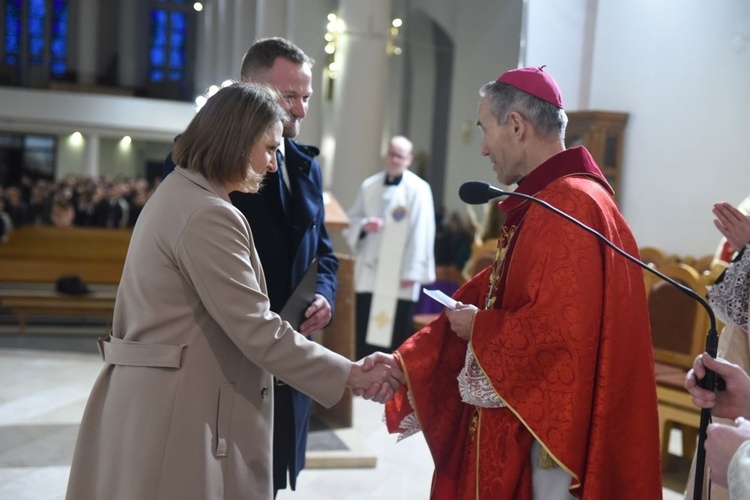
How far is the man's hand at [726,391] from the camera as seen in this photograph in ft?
5.75

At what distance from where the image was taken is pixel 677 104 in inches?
283

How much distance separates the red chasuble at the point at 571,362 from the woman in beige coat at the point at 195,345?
1.70 feet

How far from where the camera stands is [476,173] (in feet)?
39.6

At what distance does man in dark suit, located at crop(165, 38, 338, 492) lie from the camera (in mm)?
2641

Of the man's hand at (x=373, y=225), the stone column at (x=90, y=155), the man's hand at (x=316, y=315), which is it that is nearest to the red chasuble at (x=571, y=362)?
the man's hand at (x=316, y=315)

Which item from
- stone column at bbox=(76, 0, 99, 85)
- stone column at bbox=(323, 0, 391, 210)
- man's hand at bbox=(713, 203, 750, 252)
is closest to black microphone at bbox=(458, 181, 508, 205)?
man's hand at bbox=(713, 203, 750, 252)

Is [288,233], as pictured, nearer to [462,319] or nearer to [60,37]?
[462,319]

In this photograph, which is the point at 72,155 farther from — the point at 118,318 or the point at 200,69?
the point at 118,318

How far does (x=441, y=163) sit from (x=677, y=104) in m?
6.15

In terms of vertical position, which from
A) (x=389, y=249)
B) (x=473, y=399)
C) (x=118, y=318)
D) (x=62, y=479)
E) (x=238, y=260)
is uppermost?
(x=238, y=260)

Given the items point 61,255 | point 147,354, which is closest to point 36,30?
point 61,255

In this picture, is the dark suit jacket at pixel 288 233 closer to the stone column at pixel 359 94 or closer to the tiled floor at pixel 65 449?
the tiled floor at pixel 65 449

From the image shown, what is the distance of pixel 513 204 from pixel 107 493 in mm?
1258

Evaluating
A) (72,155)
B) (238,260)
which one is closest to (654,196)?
(238,260)
